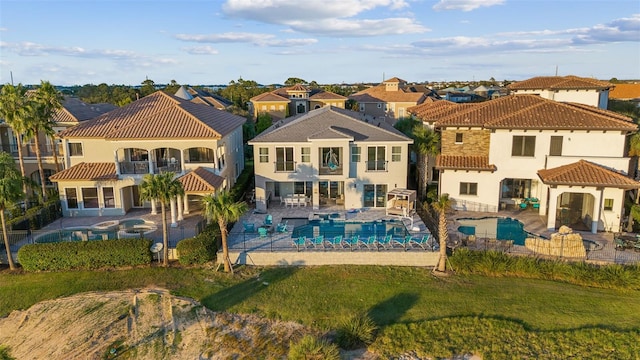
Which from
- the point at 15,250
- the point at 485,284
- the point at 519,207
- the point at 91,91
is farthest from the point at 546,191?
the point at 91,91

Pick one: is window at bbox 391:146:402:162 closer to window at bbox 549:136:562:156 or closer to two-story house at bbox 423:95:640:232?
two-story house at bbox 423:95:640:232

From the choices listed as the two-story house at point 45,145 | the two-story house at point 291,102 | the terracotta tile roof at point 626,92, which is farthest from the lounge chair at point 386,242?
the terracotta tile roof at point 626,92

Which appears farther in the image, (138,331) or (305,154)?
(305,154)

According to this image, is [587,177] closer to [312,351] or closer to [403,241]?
[403,241]

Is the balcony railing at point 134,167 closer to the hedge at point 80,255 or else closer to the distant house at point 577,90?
the hedge at point 80,255

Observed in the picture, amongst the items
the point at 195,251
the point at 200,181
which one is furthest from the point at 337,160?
the point at 195,251
